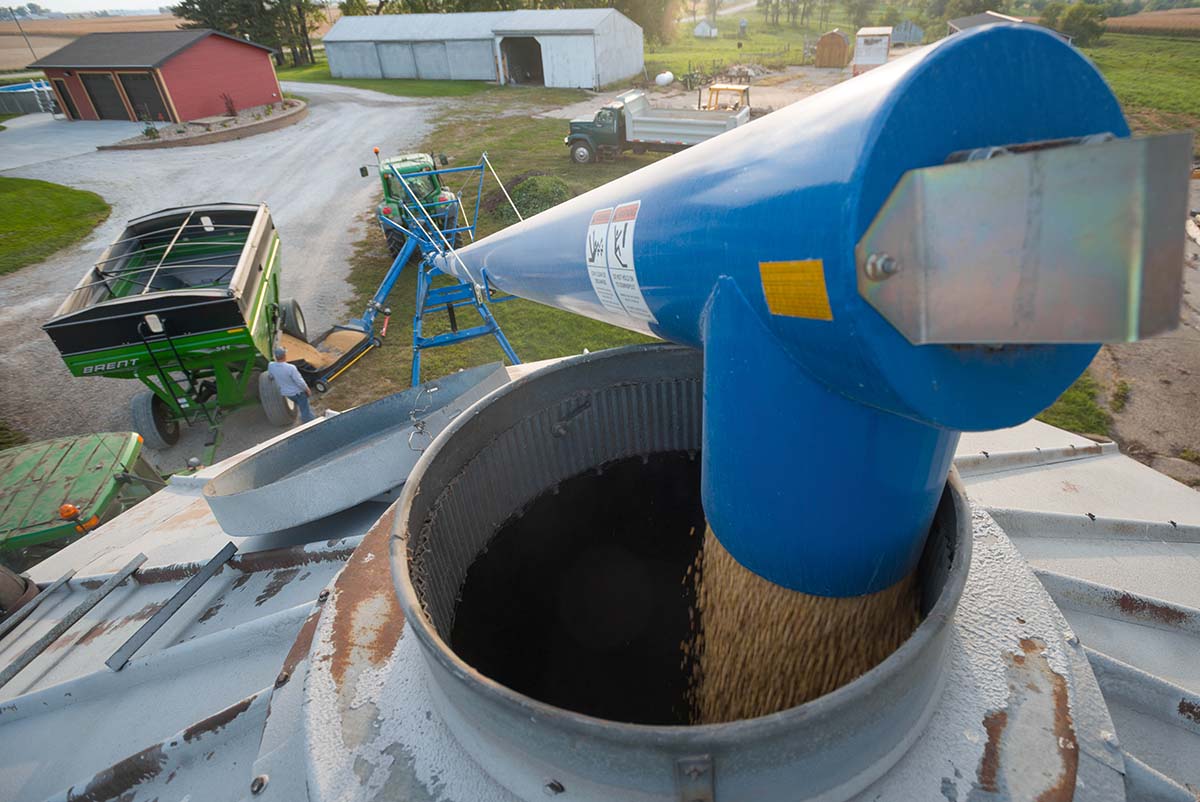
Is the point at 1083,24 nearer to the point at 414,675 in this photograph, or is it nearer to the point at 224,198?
the point at 224,198

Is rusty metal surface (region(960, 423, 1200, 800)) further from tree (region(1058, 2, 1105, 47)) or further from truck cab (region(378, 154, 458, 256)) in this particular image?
A: tree (region(1058, 2, 1105, 47))

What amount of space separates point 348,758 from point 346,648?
0.39 metres

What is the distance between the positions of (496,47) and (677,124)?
51.7 ft

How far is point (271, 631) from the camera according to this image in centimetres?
250

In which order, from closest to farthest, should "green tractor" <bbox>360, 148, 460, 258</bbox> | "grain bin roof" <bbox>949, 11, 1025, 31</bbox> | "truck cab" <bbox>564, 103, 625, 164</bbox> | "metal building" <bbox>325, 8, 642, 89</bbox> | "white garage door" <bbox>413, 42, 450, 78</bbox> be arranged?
1. "grain bin roof" <bbox>949, 11, 1025, 31</bbox>
2. "green tractor" <bbox>360, 148, 460, 258</bbox>
3. "truck cab" <bbox>564, 103, 625, 164</bbox>
4. "metal building" <bbox>325, 8, 642, 89</bbox>
5. "white garage door" <bbox>413, 42, 450, 78</bbox>

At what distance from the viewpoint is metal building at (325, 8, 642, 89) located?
25.5 meters

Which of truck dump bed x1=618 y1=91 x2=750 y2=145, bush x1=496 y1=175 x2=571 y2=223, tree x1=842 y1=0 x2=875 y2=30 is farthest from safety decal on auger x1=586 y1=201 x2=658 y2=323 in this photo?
tree x1=842 y1=0 x2=875 y2=30

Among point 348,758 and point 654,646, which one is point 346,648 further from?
point 654,646

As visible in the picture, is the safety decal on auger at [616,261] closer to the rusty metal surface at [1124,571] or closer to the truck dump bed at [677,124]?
the rusty metal surface at [1124,571]

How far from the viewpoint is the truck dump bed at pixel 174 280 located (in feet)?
21.0

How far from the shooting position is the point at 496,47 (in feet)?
89.8

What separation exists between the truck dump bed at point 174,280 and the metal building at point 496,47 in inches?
790

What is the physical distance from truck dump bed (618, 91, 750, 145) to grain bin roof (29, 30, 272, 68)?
59.0 feet

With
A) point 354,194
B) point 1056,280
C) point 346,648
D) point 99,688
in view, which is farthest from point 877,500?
point 354,194
